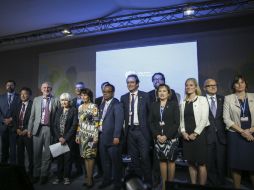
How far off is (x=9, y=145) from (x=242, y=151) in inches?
151

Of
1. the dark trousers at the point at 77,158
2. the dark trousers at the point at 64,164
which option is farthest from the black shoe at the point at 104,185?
the dark trousers at the point at 77,158

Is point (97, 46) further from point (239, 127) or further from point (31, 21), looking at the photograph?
point (239, 127)

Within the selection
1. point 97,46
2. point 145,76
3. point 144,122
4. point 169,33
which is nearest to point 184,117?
point 144,122

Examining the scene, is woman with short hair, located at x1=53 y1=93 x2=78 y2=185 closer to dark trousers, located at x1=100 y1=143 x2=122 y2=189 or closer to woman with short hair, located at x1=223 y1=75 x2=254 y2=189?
dark trousers, located at x1=100 y1=143 x2=122 y2=189

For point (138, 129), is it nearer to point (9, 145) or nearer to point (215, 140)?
point (215, 140)

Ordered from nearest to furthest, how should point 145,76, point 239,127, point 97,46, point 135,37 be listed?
point 239,127 < point 145,76 < point 135,37 < point 97,46

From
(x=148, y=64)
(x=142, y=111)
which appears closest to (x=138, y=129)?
(x=142, y=111)

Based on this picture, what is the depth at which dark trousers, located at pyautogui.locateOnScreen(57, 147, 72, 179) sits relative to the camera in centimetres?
385

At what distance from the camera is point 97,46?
6.59m

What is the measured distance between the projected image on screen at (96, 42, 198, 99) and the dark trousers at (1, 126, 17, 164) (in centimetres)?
212

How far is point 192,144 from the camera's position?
3215mm

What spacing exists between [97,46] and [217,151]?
162 inches

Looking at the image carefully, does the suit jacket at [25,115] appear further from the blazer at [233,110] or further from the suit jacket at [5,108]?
the blazer at [233,110]

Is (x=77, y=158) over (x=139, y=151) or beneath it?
beneath
